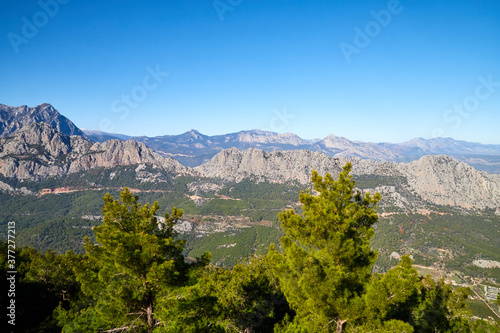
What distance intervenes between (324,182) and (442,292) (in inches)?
636

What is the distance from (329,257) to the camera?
1284 centimetres

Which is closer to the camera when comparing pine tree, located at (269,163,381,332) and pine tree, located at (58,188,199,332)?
pine tree, located at (58,188,199,332)

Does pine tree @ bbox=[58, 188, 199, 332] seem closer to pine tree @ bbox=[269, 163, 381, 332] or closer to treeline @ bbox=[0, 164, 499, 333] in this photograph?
treeline @ bbox=[0, 164, 499, 333]

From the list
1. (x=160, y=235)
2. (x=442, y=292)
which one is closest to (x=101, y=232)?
(x=160, y=235)

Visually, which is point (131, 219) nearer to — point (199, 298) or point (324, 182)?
point (199, 298)

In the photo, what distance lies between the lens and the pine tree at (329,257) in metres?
11.9

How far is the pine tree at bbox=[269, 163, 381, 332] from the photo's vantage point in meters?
11.9

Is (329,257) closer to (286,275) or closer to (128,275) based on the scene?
(286,275)

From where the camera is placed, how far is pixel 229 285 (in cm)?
2175

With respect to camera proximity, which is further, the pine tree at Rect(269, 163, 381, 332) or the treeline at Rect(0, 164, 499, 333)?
the pine tree at Rect(269, 163, 381, 332)

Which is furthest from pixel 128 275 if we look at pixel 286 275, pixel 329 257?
pixel 329 257

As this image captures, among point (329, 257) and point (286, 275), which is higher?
point (329, 257)

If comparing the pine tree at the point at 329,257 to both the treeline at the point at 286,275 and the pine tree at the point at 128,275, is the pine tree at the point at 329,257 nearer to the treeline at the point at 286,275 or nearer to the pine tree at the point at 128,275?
the treeline at the point at 286,275

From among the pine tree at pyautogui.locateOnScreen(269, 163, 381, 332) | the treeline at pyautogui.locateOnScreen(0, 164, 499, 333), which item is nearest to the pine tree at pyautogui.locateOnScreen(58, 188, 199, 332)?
the treeline at pyautogui.locateOnScreen(0, 164, 499, 333)
